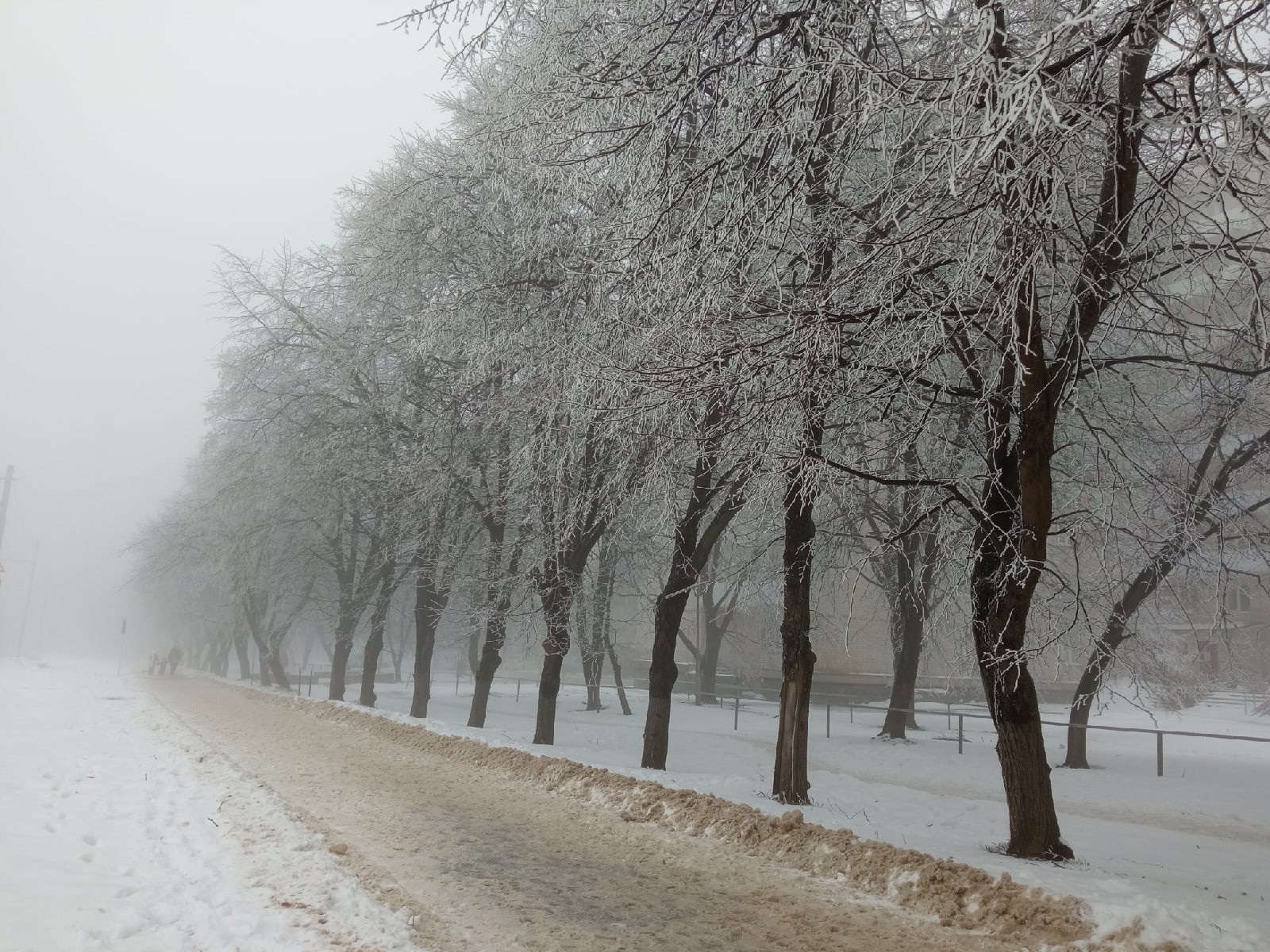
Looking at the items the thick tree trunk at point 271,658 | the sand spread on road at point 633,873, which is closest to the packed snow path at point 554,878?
the sand spread on road at point 633,873

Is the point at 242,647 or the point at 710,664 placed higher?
the point at 710,664

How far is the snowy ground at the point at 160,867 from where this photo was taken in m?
4.27

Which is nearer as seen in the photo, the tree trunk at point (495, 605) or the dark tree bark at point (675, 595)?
the dark tree bark at point (675, 595)

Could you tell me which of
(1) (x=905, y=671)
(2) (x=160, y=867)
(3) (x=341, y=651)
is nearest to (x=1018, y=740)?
(2) (x=160, y=867)

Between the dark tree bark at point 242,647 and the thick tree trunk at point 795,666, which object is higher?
the thick tree trunk at point 795,666

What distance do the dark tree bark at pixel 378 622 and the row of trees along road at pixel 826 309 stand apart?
12.7 feet

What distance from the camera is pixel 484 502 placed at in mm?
16250

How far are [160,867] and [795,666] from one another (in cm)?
613

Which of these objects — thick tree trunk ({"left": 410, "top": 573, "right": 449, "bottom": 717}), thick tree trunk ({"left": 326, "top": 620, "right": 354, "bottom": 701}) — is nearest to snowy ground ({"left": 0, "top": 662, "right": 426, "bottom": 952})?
thick tree trunk ({"left": 410, "top": 573, "right": 449, "bottom": 717})

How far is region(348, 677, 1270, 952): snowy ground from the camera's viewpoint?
223 inches

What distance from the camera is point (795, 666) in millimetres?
9625

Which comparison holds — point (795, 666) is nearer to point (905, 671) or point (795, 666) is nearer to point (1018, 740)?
point (1018, 740)

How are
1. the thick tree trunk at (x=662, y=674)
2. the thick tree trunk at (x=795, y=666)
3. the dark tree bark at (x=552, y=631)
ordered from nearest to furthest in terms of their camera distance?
the thick tree trunk at (x=795, y=666) < the thick tree trunk at (x=662, y=674) < the dark tree bark at (x=552, y=631)

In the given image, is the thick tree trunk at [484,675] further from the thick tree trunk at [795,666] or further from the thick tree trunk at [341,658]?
the thick tree trunk at [341,658]
